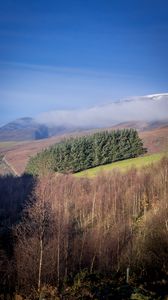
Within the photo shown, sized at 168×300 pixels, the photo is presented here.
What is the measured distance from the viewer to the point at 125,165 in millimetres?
82438

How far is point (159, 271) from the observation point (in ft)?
102

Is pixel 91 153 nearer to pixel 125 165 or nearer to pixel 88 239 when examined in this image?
pixel 125 165

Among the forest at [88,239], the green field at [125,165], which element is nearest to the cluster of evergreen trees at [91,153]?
the green field at [125,165]

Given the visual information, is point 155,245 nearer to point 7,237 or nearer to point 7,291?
point 7,291

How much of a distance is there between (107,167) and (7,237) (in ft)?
122

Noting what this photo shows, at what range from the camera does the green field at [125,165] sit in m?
79.0

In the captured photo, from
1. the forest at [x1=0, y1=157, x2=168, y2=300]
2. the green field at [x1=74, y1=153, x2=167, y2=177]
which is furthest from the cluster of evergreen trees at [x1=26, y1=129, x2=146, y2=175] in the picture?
the forest at [x1=0, y1=157, x2=168, y2=300]

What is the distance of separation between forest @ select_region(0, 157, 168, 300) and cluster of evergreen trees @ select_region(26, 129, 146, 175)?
29.4ft

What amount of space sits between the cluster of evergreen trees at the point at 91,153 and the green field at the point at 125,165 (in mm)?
3226

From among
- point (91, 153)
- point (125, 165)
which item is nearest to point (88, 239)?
point (125, 165)

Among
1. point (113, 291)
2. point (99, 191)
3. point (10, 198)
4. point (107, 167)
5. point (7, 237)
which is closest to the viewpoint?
point (113, 291)

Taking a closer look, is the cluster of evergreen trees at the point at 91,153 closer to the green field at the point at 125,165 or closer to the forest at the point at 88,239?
the green field at the point at 125,165

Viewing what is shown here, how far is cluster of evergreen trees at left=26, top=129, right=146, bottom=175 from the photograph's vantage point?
9069 centimetres

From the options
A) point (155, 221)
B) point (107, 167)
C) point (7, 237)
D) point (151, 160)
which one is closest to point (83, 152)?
point (107, 167)
